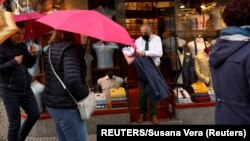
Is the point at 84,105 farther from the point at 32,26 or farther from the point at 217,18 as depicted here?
the point at 217,18

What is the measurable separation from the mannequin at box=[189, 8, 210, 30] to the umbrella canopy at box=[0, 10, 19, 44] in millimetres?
3550

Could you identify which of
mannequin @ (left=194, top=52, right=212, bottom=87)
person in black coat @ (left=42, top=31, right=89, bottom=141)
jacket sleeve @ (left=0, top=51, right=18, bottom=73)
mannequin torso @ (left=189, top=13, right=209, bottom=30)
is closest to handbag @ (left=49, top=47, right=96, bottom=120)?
person in black coat @ (left=42, top=31, right=89, bottom=141)

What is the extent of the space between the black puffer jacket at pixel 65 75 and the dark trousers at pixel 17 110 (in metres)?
1.30

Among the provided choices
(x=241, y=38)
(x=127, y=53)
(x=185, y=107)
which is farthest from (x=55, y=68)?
(x=185, y=107)

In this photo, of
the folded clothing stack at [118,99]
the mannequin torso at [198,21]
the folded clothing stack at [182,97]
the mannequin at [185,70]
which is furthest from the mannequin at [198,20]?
the folded clothing stack at [118,99]

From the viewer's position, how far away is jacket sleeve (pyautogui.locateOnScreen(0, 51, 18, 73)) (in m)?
5.16

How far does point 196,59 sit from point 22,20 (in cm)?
337

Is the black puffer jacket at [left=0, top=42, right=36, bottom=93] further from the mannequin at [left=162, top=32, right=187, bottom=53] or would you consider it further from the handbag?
the mannequin at [left=162, top=32, right=187, bottom=53]

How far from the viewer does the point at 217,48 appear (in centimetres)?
307

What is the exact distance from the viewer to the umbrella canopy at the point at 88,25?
3.89m

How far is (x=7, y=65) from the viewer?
16.9 feet

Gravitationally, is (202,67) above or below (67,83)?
below

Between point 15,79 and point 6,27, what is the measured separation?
0.71 meters

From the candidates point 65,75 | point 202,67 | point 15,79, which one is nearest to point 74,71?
point 65,75
